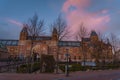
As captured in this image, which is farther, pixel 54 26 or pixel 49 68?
pixel 54 26

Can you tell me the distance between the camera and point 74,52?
5827 inches

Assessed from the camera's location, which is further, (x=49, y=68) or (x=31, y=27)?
(x=31, y=27)

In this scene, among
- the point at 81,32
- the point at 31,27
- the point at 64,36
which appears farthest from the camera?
the point at 81,32

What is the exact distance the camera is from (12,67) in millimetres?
45875

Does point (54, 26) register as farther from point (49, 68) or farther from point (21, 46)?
point (21, 46)

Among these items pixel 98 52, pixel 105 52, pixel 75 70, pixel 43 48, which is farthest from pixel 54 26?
pixel 43 48

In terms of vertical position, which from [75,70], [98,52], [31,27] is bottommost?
[75,70]

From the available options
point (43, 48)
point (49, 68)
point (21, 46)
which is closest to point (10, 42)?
point (21, 46)

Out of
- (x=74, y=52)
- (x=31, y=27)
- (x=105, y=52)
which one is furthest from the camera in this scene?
(x=74, y=52)

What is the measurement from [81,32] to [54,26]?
38.4 feet

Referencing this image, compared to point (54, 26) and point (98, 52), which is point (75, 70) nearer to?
point (54, 26)

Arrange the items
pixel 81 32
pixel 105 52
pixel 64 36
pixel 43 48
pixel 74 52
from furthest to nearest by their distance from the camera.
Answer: pixel 74 52 < pixel 43 48 < pixel 105 52 < pixel 81 32 < pixel 64 36

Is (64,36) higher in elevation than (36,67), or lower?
higher

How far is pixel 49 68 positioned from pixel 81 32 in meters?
24.5
